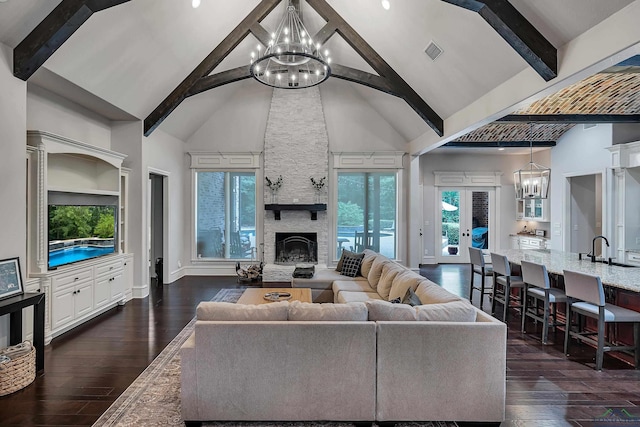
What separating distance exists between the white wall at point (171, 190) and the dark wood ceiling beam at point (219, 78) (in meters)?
1.25

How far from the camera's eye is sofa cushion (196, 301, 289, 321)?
8.36 feet

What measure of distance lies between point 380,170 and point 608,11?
5.71 m

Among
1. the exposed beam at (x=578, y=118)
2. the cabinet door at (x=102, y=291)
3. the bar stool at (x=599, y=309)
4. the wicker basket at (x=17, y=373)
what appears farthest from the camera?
the exposed beam at (x=578, y=118)

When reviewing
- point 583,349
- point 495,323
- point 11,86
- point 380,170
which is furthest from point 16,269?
point 380,170

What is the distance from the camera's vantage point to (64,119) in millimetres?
5062

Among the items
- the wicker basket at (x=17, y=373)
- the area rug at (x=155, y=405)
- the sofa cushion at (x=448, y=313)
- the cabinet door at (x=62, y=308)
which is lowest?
the area rug at (x=155, y=405)

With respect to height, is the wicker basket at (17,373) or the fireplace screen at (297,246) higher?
the fireplace screen at (297,246)

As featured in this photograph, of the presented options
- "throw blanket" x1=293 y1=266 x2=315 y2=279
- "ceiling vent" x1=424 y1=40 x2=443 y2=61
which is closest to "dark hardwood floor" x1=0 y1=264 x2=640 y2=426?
"throw blanket" x1=293 y1=266 x2=315 y2=279

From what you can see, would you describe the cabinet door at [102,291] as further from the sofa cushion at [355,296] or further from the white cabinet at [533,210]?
the white cabinet at [533,210]

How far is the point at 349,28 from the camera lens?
5773 millimetres

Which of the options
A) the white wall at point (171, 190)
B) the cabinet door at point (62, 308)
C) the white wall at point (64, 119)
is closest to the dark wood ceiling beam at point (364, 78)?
the white wall at point (171, 190)

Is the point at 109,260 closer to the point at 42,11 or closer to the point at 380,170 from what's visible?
the point at 42,11

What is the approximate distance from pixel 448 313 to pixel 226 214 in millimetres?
6667

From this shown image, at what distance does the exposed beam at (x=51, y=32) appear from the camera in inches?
134
